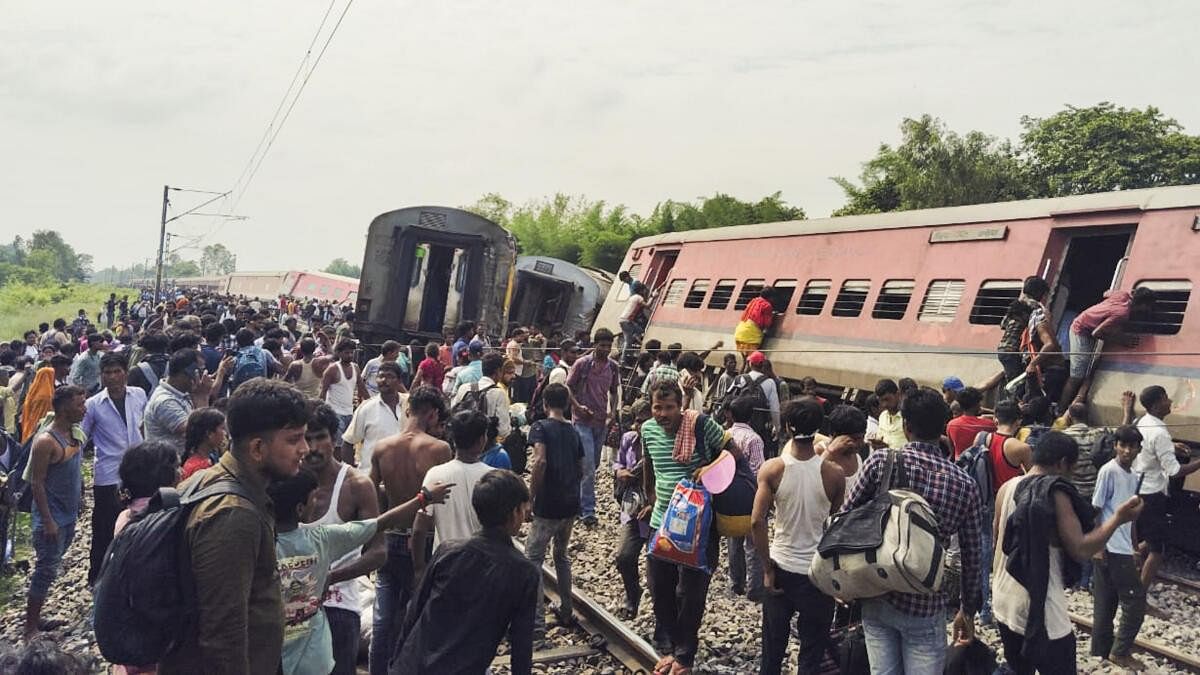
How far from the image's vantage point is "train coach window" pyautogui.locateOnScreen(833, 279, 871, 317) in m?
12.4

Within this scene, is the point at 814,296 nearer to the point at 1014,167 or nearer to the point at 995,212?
the point at 995,212

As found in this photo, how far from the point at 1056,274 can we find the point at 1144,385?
170 cm

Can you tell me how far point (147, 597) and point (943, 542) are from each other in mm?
3011

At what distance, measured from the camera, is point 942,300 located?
1120cm

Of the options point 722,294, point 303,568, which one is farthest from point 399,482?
point 722,294

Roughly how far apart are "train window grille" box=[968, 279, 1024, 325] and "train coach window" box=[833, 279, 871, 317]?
1.85 meters

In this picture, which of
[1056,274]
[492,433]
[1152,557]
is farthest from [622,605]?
[1056,274]

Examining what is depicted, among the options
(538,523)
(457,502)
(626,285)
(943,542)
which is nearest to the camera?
(943,542)

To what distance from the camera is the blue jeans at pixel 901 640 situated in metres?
3.91

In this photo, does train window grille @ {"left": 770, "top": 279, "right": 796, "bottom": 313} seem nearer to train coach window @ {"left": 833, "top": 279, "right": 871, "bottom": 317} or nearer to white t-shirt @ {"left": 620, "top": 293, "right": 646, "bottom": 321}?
train coach window @ {"left": 833, "top": 279, "right": 871, "bottom": 317}

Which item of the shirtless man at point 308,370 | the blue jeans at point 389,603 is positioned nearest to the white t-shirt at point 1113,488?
the blue jeans at point 389,603

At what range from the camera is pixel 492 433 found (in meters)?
6.98

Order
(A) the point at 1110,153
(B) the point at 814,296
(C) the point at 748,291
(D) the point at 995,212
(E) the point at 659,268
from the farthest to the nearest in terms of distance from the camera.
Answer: (A) the point at 1110,153 → (E) the point at 659,268 → (C) the point at 748,291 → (B) the point at 814,296 → (D) the point at 995,212

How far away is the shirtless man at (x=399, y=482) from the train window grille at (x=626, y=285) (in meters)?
13.5
